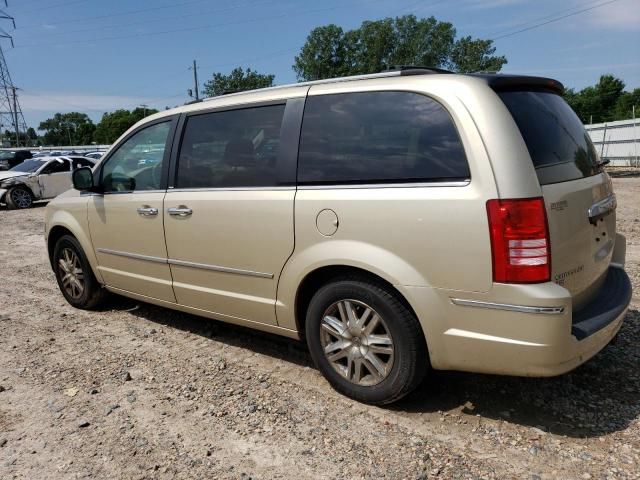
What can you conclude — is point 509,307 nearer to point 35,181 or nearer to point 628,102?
point 35,181

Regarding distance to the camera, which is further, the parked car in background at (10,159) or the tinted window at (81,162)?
the parked car in background at (10,159)

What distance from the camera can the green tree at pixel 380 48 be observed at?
4347 centimetres

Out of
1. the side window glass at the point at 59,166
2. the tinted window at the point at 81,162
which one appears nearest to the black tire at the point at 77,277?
the side window glass at the point at 59,166

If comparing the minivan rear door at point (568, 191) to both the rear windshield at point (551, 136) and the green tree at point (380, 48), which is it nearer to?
the rear windshield at point (551, 136)

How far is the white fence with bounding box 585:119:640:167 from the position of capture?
2382 cm

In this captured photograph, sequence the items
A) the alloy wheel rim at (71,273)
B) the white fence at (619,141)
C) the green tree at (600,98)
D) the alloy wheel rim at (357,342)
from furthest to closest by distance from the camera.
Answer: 1. the green tree at (600,98)
2. the white fence at (619,141)
3. the alloy wheel rim at (71,273)
4. the alloy wheel rim at (357,342)

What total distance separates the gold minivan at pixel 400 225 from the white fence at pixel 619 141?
2303 cm

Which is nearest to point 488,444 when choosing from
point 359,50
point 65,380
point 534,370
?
point 534,370

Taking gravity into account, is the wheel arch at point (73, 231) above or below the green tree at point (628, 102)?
below

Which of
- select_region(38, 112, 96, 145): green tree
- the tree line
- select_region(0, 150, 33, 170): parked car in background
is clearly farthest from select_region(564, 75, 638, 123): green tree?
select_region(38, 112, 96, 145): green tree

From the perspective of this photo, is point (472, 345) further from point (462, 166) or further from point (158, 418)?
point (158, 418)

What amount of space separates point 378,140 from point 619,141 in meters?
26.1

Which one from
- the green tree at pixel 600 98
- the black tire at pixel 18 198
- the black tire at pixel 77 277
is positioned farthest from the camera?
the green tree at pixel 600 98

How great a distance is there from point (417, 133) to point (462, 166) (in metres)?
0.34
